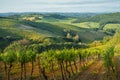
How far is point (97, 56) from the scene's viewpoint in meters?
180

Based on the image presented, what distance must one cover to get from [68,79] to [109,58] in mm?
15521

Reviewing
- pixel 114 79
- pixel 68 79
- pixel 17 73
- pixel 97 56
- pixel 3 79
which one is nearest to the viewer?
pixel 114 79

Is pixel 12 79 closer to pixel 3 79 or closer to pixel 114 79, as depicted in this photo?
pixel 3 79

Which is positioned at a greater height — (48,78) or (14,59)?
(14,59)

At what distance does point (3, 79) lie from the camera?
329 feet

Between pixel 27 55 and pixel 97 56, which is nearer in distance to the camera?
pixel 27 55

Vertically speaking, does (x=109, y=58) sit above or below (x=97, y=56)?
above

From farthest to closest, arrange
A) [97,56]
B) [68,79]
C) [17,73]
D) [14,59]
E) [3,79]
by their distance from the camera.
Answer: [97,56]
[17,73]
[3,79]
[68,79]
[14,59]

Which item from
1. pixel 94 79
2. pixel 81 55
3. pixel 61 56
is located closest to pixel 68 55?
Result: pixel 61 56

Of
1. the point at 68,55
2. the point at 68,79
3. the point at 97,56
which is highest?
the point at 68,55

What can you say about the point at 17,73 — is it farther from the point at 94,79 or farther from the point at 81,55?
the point at 94,79

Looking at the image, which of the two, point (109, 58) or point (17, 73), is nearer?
point (109, 58)

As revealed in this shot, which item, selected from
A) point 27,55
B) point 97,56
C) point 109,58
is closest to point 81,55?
point 109,58

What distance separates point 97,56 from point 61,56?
9367cm
